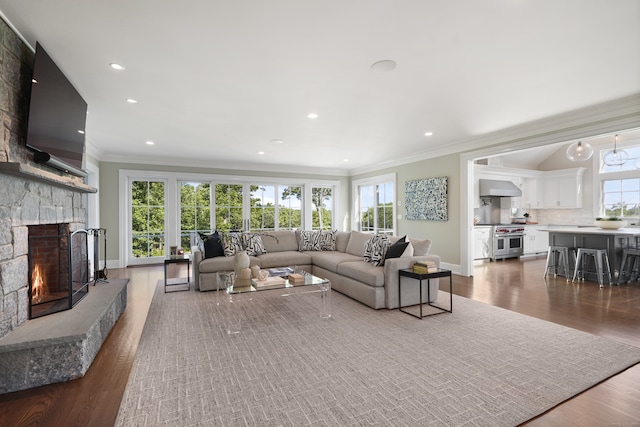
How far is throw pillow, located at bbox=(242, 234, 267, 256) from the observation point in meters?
5.13

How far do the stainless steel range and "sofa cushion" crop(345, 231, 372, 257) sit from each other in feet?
14.3

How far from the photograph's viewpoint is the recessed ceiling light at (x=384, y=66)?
8.70 ft

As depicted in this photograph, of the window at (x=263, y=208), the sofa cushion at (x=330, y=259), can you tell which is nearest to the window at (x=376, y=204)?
the window at (x=263, y=208)

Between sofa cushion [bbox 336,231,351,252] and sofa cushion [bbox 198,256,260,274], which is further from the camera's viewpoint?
sofa cushion [bbox 336,231,351,252]

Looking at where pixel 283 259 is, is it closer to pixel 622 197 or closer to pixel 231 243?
pixel 231 243

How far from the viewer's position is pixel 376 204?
26.9ft

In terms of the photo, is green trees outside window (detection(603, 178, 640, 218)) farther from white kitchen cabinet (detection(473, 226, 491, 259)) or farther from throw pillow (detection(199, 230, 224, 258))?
throw pillow (detection(199, 230, 224, 258))

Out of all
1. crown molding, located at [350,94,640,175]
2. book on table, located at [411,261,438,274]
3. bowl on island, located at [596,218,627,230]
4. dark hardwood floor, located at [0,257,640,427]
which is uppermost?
crown molding, located at [350,94,640,175]

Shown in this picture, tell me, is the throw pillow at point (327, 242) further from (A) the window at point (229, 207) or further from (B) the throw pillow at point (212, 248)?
(A) the window at point (229, 207)

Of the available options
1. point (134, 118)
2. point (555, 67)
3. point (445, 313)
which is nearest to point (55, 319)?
point (134, 118)

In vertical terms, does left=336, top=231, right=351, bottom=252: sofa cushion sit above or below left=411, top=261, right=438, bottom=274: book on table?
above

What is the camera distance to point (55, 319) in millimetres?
2354

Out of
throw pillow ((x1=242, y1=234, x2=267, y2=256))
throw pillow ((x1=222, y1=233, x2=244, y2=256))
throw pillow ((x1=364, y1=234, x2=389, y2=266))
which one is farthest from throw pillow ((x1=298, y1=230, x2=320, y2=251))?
throw pillow ((x1=364, y1=234, x2=389, y2=266))

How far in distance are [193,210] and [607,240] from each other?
8.05m
